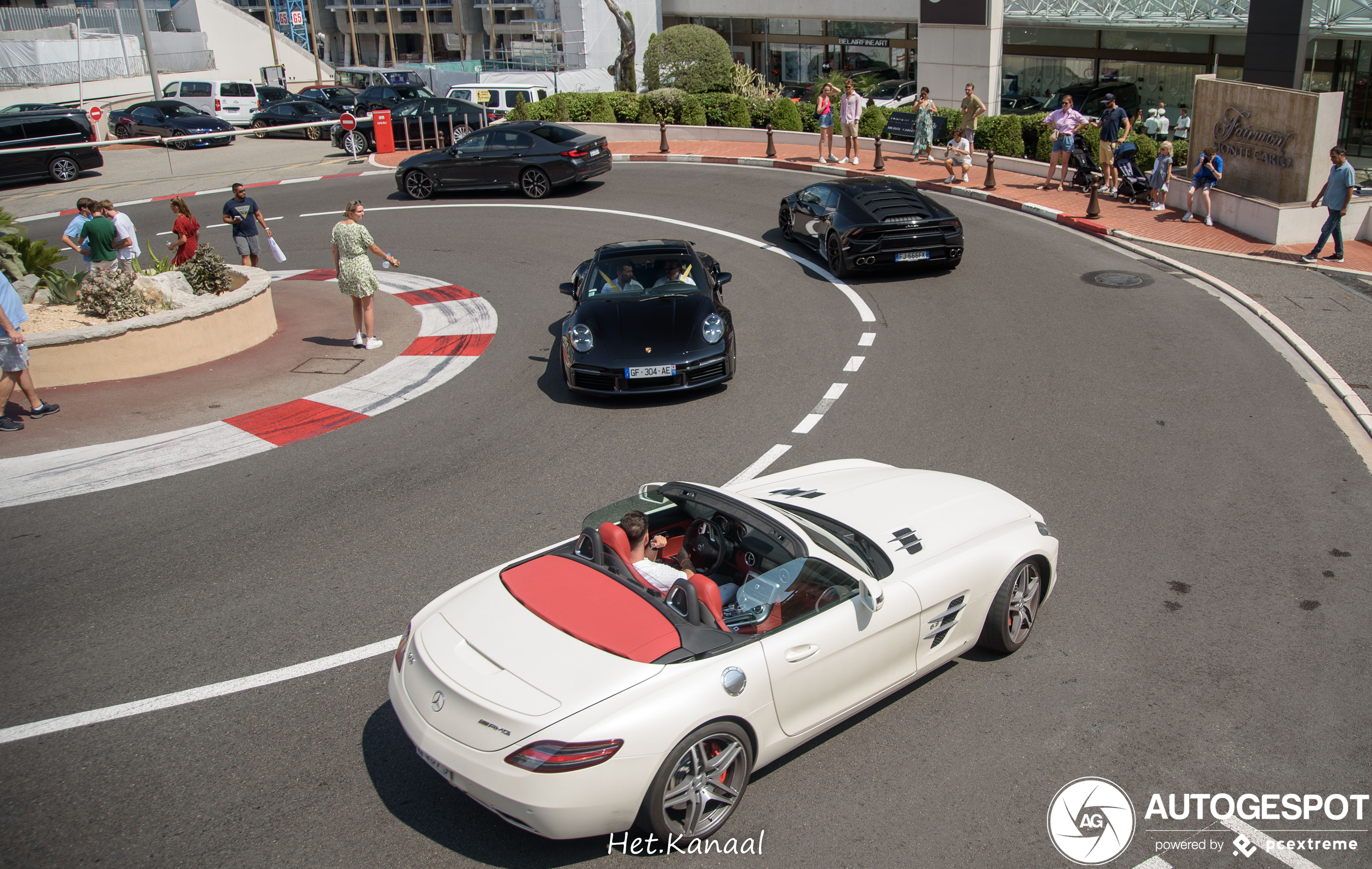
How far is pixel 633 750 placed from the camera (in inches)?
168

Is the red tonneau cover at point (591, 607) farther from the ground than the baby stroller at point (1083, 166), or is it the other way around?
the baby stroller at point (1083, 166)

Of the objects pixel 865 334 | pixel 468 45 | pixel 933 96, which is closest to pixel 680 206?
pixel 865 334

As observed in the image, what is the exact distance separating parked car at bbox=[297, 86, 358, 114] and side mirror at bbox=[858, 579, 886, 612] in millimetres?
34597

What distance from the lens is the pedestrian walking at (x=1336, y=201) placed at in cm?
1464

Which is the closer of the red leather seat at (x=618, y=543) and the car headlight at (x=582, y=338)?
the red leather seat at (x=618, y=543)

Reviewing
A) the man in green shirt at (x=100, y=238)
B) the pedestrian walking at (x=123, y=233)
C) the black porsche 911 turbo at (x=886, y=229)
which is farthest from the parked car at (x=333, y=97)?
the black porsche 911 turbo at (x=886, y=229)

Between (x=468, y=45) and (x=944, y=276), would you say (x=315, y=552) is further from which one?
(x=468, y=45)

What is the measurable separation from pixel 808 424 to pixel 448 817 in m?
5.92

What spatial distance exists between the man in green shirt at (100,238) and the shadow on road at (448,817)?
10.8m

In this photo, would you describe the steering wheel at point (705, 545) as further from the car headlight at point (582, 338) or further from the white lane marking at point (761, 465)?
the car headlight at point (582, 338)

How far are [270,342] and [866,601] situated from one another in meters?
10.7

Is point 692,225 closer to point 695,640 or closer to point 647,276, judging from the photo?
point 647,276

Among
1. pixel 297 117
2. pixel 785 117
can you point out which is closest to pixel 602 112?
pixel 785 117

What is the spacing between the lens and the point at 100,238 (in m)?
13.3
